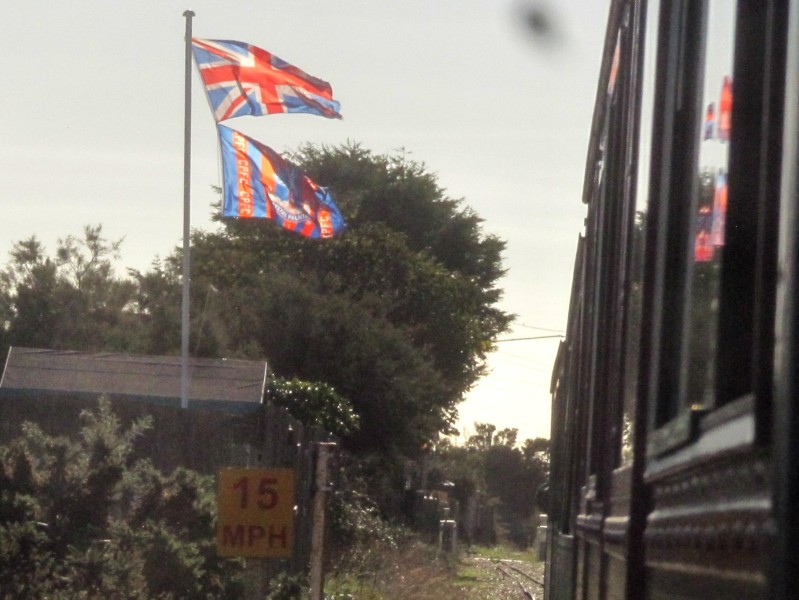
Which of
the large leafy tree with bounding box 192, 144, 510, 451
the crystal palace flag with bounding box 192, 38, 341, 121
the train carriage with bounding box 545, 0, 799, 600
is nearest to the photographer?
the train carriage with bounding box 545, 0, 799, 600

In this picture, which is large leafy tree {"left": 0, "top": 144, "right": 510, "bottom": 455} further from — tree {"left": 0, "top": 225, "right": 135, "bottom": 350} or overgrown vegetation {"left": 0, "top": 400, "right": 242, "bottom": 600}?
overgrown vegetation {"left": 0, "top": 400, "right": 242, "bottom": 600}

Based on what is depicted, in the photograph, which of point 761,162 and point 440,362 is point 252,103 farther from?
point 440,362

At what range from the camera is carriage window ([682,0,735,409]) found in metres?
1.57

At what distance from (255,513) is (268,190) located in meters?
9.18

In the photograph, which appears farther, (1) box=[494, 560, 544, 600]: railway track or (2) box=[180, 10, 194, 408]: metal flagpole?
(1) box=[494, 560, 544, 600]: railway track

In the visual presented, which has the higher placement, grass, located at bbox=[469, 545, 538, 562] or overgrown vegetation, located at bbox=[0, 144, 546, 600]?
overgrown vegetation, located at bbox=[0, 144, 546, 600]

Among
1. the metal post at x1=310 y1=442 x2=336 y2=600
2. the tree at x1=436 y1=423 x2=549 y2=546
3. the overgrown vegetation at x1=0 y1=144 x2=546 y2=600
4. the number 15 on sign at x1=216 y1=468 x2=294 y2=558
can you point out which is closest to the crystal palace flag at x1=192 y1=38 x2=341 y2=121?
the overgrown vegetation at x1=0 y1=144 x2=546 y2=600

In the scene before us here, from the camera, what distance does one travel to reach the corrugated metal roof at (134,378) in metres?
22.0

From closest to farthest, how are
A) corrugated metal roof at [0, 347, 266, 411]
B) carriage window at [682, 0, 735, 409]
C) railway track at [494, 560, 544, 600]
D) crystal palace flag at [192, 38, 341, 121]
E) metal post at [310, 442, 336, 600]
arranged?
carriage window at [682, 0, 735, 409], metal post at [310, 442, 336, 600], crystal palace flag at [192, 38, 341, 121], corrugated metal roof at [0, 347, 266, 411], railway track at [494, 560, 544, 600]

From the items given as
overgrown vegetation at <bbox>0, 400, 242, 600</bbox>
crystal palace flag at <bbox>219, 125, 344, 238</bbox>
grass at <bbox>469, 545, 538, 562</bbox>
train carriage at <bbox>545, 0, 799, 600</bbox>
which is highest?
crystal palace flag at <bbox>219, 125, 344, 238</bbox>

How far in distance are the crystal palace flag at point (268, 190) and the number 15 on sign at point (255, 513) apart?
28.4 feet

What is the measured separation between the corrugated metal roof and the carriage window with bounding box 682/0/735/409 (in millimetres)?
19560

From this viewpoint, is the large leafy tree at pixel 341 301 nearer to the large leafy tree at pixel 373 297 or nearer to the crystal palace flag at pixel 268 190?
the large leafy tree at pixel 373 297

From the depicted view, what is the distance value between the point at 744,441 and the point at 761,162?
0.94 ft
